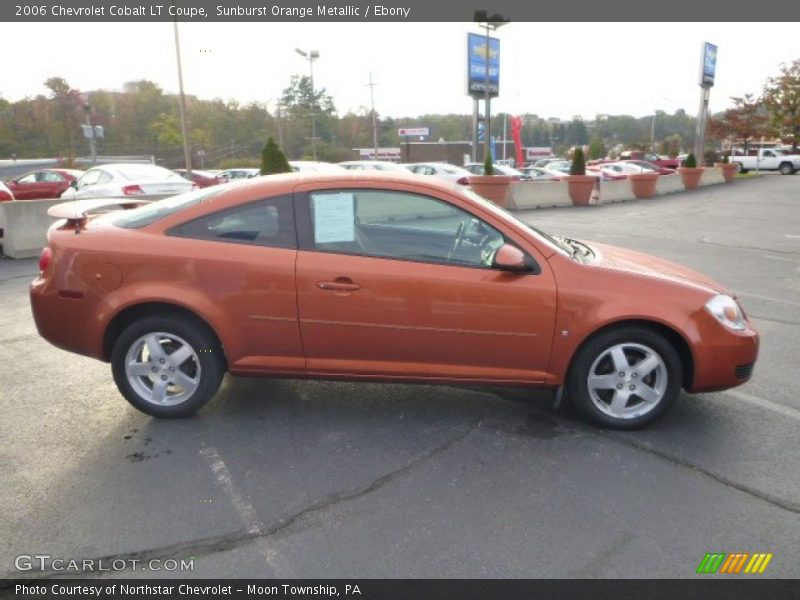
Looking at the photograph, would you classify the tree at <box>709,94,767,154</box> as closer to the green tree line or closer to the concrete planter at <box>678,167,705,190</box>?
the green tree line

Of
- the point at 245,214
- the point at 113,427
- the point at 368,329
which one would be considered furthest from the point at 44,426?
the point at 368,329

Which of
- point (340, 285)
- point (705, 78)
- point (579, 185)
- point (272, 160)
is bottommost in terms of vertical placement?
point (579, 185)

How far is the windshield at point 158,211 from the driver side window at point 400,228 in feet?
2.54

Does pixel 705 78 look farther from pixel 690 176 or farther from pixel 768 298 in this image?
pixel 768 298

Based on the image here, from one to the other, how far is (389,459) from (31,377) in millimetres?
3049

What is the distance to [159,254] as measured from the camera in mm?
3486

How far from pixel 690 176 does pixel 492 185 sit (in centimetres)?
1512

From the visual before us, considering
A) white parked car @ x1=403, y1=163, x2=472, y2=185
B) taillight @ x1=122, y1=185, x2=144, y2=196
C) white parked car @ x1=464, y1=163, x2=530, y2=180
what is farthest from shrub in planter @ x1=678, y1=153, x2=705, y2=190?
taillight @ x1=122, y1=185, x2=144, y2=196

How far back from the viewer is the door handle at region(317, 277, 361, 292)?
338 cm

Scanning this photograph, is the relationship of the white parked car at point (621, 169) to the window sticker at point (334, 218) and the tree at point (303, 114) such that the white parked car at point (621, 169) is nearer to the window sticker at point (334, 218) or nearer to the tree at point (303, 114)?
the window sticker at point (334, 218)

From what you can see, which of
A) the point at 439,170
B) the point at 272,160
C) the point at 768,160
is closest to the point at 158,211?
the point at 272,160

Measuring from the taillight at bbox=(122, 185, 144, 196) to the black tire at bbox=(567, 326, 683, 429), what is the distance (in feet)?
37.9

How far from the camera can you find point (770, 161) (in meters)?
40.9

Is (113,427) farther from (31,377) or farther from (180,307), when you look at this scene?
(31,377)
